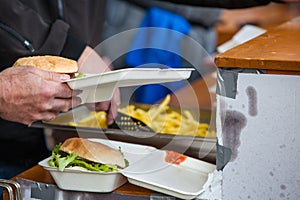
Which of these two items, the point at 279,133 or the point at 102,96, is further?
the point at 102,96

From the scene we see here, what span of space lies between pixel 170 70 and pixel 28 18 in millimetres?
632

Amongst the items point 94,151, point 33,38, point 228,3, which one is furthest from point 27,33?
point 228,3

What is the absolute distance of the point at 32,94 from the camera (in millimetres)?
1321

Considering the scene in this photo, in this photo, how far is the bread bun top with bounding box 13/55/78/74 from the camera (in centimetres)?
130

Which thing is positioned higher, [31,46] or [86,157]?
[31,46]

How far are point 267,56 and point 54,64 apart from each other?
18.9 inches

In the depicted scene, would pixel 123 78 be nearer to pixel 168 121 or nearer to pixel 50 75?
pixel 50 75

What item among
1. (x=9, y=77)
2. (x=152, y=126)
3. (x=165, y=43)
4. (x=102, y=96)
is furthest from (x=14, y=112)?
(x=165, y=43)

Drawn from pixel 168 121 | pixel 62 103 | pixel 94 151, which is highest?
pixel 62 103

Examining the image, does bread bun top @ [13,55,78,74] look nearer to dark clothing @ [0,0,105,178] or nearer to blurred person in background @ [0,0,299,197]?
blurred person in background @ [0,0,299,197]

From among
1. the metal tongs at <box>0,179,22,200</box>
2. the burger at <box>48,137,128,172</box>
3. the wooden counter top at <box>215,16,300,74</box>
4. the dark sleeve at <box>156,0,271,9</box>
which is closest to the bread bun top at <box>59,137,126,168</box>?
the burger at <box>48,137,128,172</box>

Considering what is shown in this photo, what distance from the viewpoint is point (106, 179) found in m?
1.30

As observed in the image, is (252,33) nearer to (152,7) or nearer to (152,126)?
(152,7)

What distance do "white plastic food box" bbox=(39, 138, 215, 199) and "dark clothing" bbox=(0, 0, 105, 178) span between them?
1.42ft
